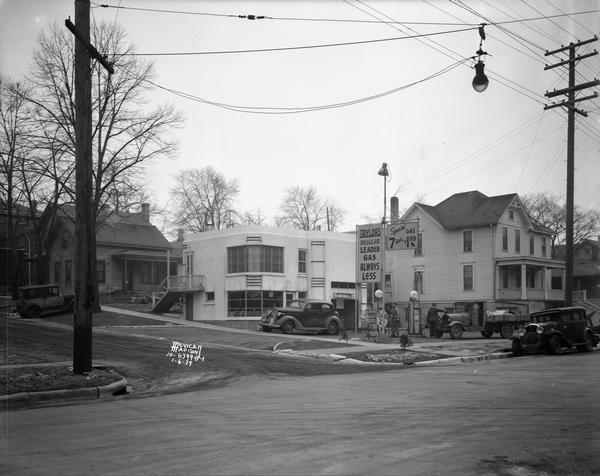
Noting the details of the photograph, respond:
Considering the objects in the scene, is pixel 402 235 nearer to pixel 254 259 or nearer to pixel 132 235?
pixel 254 259

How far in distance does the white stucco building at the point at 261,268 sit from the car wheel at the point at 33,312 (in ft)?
33.0

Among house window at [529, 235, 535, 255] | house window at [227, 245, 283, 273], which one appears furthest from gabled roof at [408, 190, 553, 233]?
house window at [227, 245, 283, 273]

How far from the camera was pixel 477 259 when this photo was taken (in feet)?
149

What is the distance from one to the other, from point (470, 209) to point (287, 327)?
2272 centimetres

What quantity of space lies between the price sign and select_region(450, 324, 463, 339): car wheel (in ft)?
28.5

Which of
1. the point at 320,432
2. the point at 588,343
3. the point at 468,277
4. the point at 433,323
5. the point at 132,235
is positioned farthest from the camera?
the point at 132,235

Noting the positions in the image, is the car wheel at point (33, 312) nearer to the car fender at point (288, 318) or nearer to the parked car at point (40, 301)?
the parked car at point (40, 301)

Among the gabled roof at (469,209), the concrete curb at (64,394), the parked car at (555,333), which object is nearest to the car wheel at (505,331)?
the parked car at (555,333)

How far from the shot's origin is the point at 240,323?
3766 centimetres

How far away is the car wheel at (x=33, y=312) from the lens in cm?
3406

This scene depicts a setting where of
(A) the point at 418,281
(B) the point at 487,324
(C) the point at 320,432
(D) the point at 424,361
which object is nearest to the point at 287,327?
(B) the point at 487,324

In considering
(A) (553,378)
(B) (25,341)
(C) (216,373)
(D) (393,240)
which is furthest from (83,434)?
(D) (393,240)

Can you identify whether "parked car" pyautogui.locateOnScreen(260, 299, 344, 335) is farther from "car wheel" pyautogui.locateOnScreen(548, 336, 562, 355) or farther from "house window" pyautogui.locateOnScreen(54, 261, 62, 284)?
"house window" pyautogui.locateOnScreen(54, 261, 62, 284)

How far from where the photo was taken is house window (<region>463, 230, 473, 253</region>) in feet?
151
